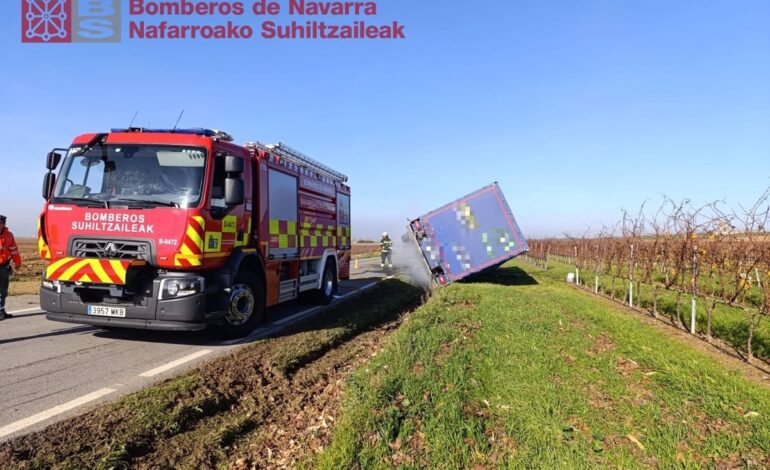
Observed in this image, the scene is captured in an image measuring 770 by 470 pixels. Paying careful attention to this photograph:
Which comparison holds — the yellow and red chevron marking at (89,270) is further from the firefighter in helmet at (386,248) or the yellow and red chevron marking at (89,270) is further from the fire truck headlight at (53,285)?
the firefighter in helmet at (386,248)

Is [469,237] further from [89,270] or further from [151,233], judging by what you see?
[89,270]

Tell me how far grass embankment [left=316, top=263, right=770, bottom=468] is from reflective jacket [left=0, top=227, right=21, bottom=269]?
659 cm

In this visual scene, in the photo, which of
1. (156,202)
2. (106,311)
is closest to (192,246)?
(156,202)

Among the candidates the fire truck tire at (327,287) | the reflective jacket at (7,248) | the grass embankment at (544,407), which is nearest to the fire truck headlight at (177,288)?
the grass embankment at (544,407)

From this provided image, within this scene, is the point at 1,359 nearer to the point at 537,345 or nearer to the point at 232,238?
the point at 232,238

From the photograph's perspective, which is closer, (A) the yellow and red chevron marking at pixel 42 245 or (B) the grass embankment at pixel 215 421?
(B) the grass embankment at pixel 215 421

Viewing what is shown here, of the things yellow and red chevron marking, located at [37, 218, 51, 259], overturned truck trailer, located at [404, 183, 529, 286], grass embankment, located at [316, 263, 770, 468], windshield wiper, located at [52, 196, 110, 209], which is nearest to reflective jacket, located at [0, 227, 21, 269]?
yellow and red chevron marking, located at [37, 218, 51, 259]

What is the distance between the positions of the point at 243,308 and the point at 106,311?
5.61ft

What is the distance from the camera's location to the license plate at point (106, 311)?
5.75 m

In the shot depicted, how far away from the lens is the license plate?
575cm

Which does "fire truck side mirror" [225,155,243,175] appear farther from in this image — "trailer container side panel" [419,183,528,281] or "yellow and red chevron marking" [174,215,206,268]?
"trailer container side panel" [419,183,528,281]

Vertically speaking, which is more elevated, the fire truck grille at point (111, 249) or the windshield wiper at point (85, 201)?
the windshield wiper at point (85, 201)

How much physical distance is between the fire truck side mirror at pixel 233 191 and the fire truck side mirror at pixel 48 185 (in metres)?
2.34

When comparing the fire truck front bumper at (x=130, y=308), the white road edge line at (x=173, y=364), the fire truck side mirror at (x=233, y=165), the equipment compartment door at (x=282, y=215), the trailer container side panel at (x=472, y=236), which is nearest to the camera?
the white road edge line at (x=173, y=364)
